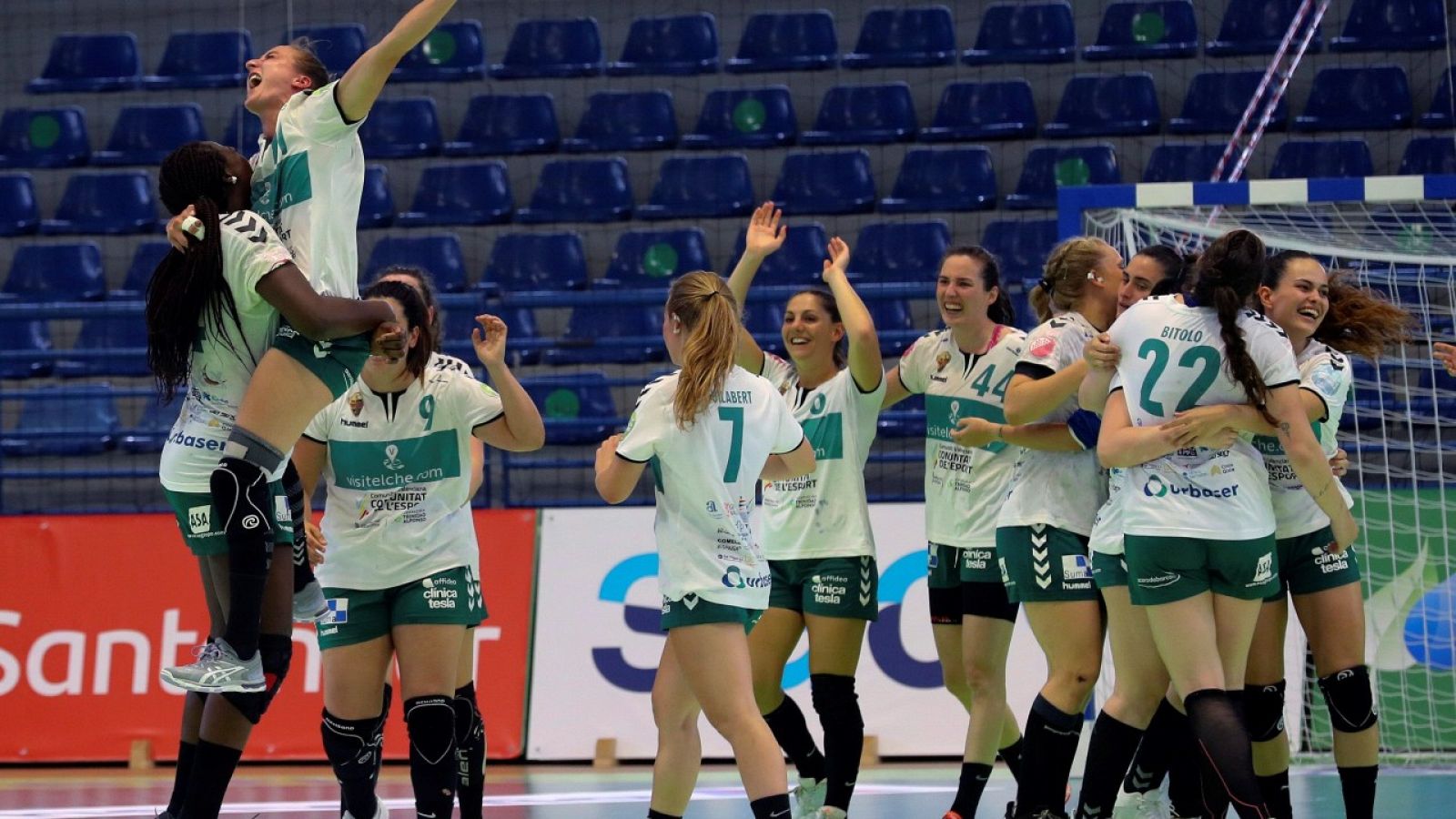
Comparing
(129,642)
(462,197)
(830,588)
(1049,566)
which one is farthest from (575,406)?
(1049,566)

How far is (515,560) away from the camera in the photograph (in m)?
9.12

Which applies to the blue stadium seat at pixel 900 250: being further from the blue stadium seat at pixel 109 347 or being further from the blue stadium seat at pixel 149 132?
the blue stadium seat at pixel 149 132

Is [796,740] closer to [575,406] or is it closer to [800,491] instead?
[800,491]

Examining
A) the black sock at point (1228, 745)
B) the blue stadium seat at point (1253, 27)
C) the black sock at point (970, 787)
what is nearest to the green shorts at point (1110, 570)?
the black sock at point (1228, 745)

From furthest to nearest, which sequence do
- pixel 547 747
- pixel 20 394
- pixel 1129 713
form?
pixel 20 394 → pixel 547 747 → pixel 1129 713

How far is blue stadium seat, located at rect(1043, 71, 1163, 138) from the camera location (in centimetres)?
1344

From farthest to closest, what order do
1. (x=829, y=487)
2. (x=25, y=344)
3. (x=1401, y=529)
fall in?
(x=25, y=344) → (x=1401, y=529) → (x=829, y=487)

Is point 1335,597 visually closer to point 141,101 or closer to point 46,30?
point 141,101

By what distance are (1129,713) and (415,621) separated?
2283 millimetres

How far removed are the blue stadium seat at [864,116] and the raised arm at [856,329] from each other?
7.65 m

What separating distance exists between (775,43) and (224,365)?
1030cm

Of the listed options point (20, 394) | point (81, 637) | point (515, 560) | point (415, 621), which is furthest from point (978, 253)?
point (20, 394)

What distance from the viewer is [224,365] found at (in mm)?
4926

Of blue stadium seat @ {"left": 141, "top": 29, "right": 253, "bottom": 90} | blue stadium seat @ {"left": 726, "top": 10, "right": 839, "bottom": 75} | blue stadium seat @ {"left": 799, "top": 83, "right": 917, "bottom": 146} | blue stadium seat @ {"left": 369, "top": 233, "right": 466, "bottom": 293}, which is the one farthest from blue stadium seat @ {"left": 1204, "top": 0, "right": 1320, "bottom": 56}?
blue stadium seat @ {"left": 141, "top": 29, "right": 253, "bottom": 90}
